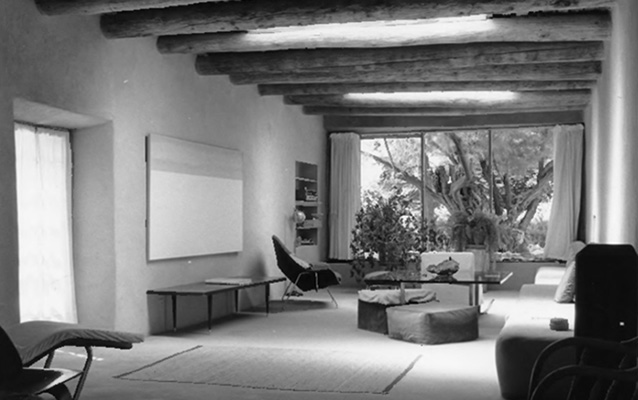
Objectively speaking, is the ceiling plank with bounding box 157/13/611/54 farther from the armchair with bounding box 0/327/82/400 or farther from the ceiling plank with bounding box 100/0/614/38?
the armchair with bounding box 0/327/82/400

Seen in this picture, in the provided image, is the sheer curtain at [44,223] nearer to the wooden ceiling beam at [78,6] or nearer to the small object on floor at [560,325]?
the wooden ceiling beam at [78,6]

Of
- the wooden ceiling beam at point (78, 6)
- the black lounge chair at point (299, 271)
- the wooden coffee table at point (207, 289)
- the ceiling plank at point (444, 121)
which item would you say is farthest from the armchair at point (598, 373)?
the ceiling plank at point (444, 121)

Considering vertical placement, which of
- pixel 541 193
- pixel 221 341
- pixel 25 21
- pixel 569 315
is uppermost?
pixel 25 21

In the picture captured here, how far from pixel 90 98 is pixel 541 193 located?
26.0ft

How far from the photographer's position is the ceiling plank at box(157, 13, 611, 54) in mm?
7035

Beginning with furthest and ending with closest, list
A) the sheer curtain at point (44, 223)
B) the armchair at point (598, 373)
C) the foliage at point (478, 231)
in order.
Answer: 1. the foliage at point (478, 231)
2. the sheer curtain at point (44, 223)
3. the armchair at point (598, 373)

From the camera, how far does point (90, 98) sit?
681 cm

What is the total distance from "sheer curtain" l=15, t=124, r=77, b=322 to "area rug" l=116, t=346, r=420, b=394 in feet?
4.05

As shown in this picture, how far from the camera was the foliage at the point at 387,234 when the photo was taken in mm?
11805

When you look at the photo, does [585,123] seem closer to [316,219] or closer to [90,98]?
[316,219]

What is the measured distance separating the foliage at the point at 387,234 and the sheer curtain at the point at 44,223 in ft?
18.6

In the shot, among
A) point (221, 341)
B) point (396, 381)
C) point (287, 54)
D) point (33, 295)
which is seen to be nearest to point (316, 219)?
point (287, 54)

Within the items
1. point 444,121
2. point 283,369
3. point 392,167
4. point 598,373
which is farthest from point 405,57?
point 598,373

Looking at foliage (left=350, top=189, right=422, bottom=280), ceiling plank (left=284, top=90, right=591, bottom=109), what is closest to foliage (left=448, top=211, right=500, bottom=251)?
foliage (left=350, top=189, right=422, bottom=280)
